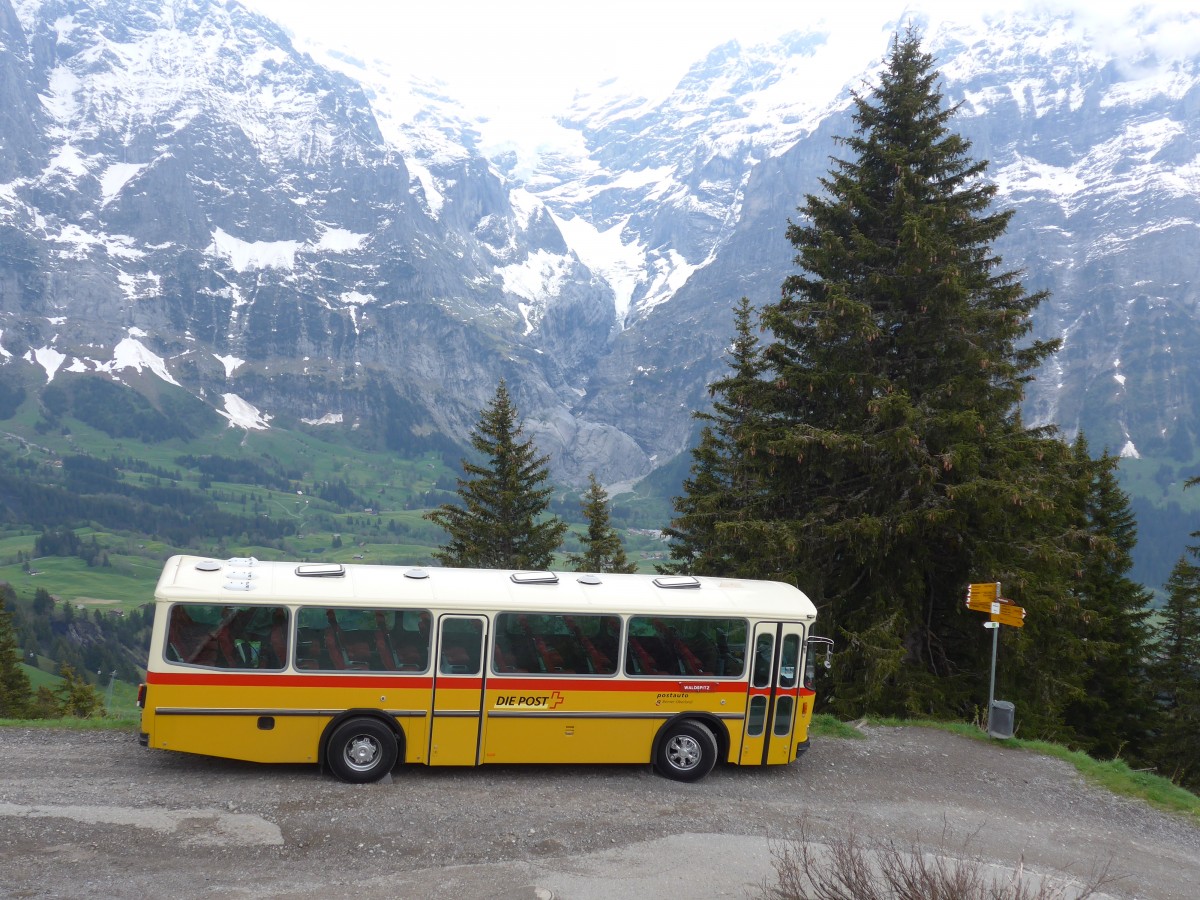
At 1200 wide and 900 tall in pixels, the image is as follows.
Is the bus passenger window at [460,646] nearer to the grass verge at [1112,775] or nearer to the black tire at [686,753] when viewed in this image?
the black tire at [686,753]

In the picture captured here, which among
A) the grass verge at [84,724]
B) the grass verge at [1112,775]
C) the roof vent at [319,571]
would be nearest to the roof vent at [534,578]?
the roof vent at [319,571]

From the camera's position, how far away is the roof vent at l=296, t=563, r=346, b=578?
542 inches

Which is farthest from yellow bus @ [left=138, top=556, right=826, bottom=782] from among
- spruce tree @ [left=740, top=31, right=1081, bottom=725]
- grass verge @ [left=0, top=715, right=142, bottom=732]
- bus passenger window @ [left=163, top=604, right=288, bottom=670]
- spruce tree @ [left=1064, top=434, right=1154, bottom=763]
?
spruce tree @ [left=1064, top=434, right=1154, bottom=763]

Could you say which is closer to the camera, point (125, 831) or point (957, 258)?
Answer: point (125, 831)

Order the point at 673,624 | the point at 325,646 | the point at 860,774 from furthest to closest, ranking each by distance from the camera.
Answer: the point at 860,774
the point at 673,624
the point at 325,646

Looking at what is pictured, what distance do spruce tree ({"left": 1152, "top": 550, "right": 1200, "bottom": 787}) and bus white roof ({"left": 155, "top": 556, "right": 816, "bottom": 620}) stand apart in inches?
1025

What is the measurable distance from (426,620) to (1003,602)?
36.8 ft

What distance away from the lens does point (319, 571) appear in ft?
45.5

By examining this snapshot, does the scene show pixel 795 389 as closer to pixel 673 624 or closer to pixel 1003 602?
pixel 1003 602

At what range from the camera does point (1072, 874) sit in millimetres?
11664

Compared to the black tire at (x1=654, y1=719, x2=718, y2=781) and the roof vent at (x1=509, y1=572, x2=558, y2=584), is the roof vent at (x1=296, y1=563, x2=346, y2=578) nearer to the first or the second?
the roof vent at (x1=509, y1=572, x2=558, y2=584)

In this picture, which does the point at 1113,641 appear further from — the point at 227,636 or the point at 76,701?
the point at 76,701

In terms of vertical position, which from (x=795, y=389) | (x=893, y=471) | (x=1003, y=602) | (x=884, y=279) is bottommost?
(x=1003, y=602)

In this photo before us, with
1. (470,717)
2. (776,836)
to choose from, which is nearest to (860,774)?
(776,836)
